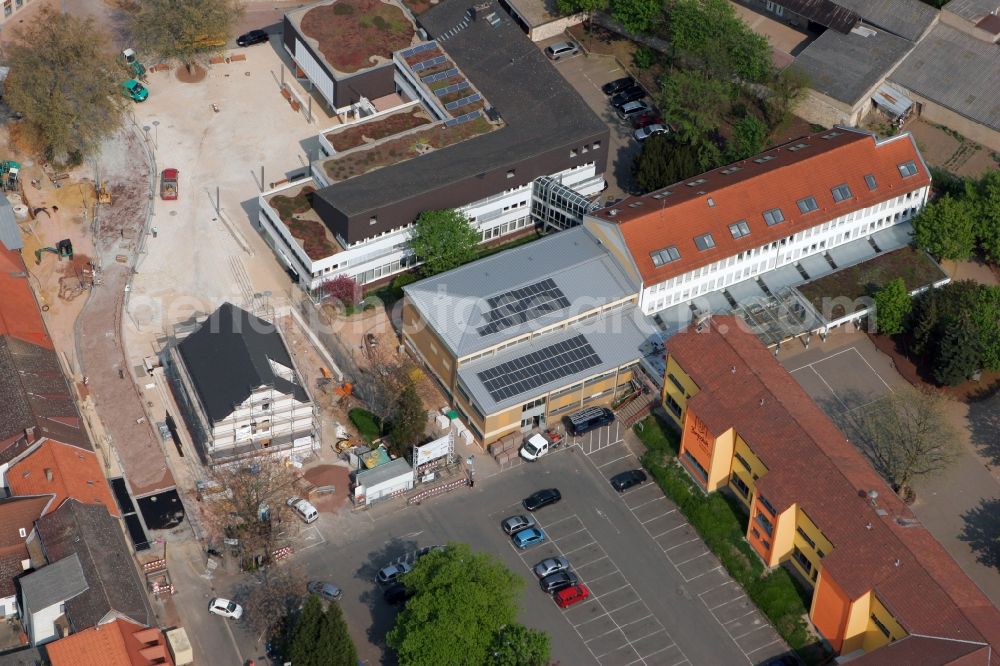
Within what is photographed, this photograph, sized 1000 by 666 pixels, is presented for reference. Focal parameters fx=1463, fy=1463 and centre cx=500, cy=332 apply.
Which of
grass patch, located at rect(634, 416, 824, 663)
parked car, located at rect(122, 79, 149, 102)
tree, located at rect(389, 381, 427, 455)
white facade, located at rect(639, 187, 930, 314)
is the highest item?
parked car, located at rect(122, 79, 149, 102)

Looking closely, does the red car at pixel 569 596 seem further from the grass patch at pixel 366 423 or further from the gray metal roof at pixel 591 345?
A: the grass patch at pixel 366 423

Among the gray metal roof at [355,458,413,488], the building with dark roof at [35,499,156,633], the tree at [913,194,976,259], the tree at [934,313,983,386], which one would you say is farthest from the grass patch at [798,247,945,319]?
the building with dark roof at [35,499,156,633]

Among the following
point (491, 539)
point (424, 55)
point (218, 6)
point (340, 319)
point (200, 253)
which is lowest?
point (491, 539)

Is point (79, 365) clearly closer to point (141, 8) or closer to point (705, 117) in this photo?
point (141, 8)

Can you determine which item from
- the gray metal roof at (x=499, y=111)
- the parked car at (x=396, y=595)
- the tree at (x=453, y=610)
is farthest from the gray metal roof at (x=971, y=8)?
the parked car at (x=396, y=595)

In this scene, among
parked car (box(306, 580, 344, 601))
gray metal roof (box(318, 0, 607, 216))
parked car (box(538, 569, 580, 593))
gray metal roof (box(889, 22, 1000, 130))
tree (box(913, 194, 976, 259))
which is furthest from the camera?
gray metal roof (box(889, 22, 1000, 130))

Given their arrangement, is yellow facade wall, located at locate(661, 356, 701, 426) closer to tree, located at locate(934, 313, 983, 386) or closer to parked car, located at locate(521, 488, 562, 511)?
parked car, located at locate(521, 488, 562, 511)

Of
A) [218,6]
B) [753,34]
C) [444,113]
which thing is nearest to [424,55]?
[444,113]

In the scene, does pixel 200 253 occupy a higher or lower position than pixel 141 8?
lower
